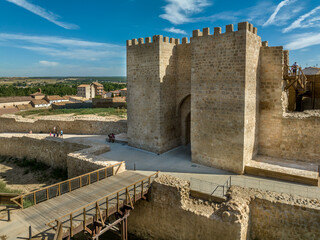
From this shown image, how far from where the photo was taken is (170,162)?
1135 cm

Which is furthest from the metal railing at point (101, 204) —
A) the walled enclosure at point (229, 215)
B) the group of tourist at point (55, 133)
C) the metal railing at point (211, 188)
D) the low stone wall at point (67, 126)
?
the group of tourist at point (55, 133)

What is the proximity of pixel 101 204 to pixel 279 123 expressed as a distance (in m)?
8.18

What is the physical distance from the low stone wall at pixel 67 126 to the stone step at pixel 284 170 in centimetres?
967

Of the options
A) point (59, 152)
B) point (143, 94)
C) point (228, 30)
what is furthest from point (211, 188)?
point (59, 152)

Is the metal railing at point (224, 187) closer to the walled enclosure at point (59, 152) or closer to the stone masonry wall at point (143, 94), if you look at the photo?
the walled enclosure at point (59, 152)

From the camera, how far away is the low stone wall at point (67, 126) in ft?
58.5

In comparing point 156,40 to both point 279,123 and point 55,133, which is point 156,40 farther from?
point 55,133

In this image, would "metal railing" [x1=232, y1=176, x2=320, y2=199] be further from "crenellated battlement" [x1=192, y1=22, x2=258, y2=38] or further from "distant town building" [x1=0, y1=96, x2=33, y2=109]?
"distant town building" [x1=0, y1=96, x2=33, y2=109]

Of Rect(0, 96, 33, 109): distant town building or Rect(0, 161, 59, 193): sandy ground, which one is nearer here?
Rect(0, 161, 59, 193): sandy ground

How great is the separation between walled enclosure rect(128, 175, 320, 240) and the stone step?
180 cm

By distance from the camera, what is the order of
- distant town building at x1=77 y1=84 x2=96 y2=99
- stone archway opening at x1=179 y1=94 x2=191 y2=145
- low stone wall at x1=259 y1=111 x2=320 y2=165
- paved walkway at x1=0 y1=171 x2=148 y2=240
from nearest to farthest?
1. paved walkway at x1=0 y1=171 x2=148 y2=240
2. low stone wall at x1=259 y1=111 x2=320 y2=165
3. stone archway opening at x1=179 y1=94 x2=191 y2=145
4. distant town building at x1=77 y1=84 x2=96 y2=99

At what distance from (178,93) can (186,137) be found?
2.55m

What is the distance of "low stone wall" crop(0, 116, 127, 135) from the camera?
1783cm

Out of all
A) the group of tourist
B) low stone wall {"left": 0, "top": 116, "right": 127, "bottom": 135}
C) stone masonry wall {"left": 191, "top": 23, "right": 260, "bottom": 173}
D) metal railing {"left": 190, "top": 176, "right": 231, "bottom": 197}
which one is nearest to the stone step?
stone masonry wall {"left": 191, "top": 23, "right": 260, "bottom": 173}
